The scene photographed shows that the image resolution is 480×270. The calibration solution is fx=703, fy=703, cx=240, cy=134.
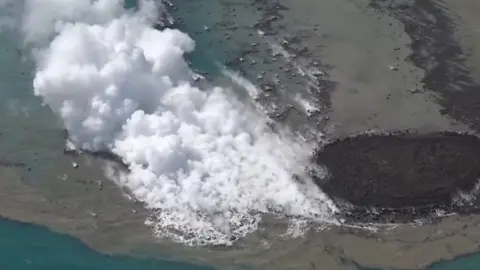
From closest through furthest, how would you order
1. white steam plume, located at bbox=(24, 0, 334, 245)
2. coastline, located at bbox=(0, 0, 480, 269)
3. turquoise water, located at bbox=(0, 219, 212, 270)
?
turquoise water, located at bbox=(0, 219, 212, 270) → coastline, located at bbox=(0, 0, 480, 269) → white steam plume, located at bbox=(24, 0, 334, 245)

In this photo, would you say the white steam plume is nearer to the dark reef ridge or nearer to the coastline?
the coastline

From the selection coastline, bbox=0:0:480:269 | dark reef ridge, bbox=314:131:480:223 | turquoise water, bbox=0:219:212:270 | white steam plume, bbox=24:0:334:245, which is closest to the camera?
turquoise water, bbox=0:219:212:270

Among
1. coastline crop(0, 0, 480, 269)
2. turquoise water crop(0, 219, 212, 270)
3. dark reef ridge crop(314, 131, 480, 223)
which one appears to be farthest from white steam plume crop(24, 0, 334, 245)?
turquoise water crop(0, 219, 212, 270)

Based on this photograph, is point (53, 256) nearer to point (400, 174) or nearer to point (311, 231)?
point (311, 231)

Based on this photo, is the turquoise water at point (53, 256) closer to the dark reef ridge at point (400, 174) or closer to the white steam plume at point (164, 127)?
the white steam plume at point (164, 127)

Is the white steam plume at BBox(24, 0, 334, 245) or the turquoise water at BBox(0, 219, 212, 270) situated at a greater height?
the white steam plume at BBox(24, 0, 334, 245)

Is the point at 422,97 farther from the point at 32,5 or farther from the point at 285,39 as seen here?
the point at 32,5
